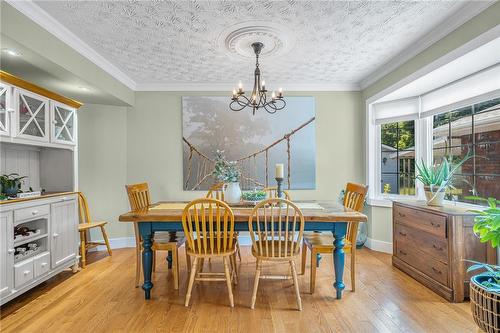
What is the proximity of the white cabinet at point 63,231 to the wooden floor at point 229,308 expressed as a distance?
10.6 inches

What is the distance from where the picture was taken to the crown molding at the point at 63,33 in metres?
2.16

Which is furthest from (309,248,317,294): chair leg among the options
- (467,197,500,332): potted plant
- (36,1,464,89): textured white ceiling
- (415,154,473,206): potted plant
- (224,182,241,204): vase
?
(36,1,464,89): textured white ceiling

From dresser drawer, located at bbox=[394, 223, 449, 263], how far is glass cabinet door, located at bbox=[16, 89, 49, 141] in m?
3.94

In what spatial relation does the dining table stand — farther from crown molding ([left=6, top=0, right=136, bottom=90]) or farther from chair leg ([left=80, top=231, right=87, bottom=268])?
crown molding ([left=6, top=0, right=136, bottom=90])

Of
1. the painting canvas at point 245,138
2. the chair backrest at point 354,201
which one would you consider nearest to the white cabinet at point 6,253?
the painting canvas at point 245,138

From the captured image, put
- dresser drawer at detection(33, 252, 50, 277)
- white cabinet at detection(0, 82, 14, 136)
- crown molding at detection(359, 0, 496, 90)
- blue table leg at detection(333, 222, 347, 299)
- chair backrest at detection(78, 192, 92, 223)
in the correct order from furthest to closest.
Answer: chair backrest at detection(78, 192, 92, 223)
dresser drawer at detection(33, 252, 50, 277)
blue table leg at detection(333, 222, 347, 299)
white cabinet at detection(0, 82, 14, 136)
crown molding at detection(359, 0, 496, 90)

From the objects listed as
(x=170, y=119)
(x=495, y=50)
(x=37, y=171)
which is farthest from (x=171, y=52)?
(x=495, y=50)

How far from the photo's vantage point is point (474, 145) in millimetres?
2949

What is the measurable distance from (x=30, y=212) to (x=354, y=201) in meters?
3.10

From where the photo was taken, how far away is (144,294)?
2617 millimetres

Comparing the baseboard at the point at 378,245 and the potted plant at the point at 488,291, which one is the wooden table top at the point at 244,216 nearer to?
the potted plant at the point at 488,291

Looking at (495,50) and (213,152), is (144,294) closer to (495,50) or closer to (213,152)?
(213,152)

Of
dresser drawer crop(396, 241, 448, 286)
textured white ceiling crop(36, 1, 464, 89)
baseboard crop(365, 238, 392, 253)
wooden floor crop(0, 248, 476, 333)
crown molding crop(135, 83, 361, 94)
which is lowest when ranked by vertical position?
wooden floor crop(0, 248, 476, 333)

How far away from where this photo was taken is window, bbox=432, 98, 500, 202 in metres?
2.74
